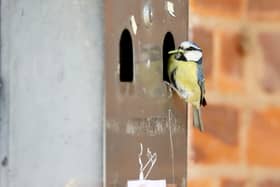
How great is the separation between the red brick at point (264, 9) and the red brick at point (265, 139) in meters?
0.14

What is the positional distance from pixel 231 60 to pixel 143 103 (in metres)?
0.40

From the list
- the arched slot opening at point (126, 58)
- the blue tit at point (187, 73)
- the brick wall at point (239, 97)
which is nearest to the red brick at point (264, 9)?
the brick wall at point (239, 97)

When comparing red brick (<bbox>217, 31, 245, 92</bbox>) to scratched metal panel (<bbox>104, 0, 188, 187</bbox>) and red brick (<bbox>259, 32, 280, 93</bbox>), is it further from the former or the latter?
scratched metal panel (<bbox>104, 0, 188, 187</bbox>)

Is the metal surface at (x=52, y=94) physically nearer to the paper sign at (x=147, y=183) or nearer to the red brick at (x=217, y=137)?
the paper sign at (x=147, y=183)

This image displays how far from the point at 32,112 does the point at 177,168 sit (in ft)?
0.80

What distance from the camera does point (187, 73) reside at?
4.20 ft

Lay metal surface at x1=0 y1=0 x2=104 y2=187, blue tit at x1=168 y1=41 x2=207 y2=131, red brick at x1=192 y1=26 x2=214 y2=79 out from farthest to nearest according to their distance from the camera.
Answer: red brick at x1=192 y1=26 x2=214 y2=79
blue tit at x1=168 y1=41 x2=207 y2=131
metal surface at x1=0 y1=0 x2=104 y2=187

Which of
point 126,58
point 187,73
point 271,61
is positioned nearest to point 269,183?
point 271,61

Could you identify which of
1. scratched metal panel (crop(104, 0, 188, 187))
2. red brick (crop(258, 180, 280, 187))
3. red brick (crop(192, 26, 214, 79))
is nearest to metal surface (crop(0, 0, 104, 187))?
scratched metal panel (crop(104, 0, 188, 187))

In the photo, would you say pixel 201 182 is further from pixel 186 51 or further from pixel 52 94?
pixel 52 94

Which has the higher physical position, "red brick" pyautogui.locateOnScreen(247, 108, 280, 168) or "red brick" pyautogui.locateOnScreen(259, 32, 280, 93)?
"red brick" pyautogui.locateOnScreen(259, 32, 280, 93)

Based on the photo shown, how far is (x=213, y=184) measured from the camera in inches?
59.7

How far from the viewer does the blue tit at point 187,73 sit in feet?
4.12

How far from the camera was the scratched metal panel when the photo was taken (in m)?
1.10
